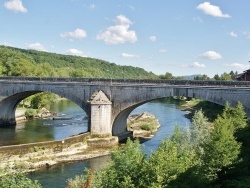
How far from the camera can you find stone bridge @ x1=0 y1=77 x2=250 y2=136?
47.2m

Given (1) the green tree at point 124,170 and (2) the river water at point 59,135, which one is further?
(2) the river water at point 59,135

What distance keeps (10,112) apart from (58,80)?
1544 cm

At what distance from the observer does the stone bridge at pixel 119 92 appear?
47156 mm

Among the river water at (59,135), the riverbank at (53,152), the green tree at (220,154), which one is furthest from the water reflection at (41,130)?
the green tree at (220,154)

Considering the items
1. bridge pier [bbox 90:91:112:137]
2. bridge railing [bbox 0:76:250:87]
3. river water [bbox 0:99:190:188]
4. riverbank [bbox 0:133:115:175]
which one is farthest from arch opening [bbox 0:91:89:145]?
riverbank [bbox 0:133:115:175]

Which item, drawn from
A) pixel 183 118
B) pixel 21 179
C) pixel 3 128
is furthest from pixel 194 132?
pixel 183 118

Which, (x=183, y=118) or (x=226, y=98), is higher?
(x=226, y=98)

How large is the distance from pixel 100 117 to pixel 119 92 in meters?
4.57

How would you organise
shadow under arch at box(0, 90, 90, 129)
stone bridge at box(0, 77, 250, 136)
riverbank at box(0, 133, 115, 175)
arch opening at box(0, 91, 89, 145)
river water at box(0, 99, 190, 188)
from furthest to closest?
shadow under arch at box(0, 90, 90, 129) → arch opening at box(0, 91, 89, 145) → stone bridge at box(0, 77, 250, 136) → riverbank at box(0, 133, 115, 175) → river water at box(0, 99, 190, 188)

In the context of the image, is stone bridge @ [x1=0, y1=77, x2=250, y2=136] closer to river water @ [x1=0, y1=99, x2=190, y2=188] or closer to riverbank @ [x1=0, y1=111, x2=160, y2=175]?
riverbank @ [x1=0, y1=111, x2=160, y2=175]

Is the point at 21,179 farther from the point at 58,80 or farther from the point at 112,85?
the point at 58,80

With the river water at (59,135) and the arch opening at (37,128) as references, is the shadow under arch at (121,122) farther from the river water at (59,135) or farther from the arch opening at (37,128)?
the river water at (59,135)

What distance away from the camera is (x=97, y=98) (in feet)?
177

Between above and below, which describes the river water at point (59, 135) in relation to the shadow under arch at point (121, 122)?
below
